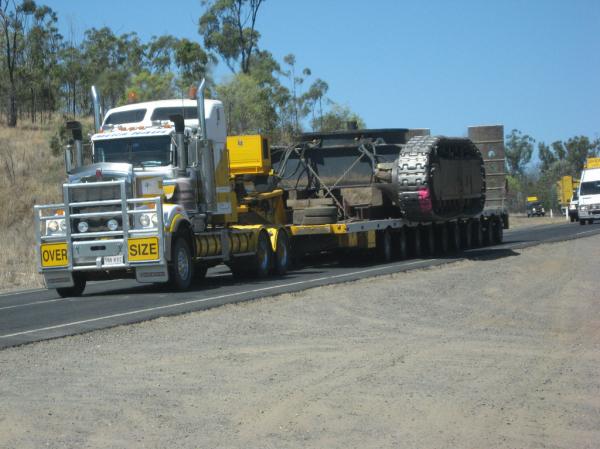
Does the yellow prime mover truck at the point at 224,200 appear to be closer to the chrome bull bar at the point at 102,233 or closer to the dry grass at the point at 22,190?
the chrome bull bar at the point at 102,233

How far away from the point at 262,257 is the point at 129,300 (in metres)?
5.37

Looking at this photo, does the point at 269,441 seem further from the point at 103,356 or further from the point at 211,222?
the point at 211,222

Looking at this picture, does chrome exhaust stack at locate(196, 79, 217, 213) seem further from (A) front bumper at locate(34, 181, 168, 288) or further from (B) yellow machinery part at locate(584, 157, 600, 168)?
(B) yellow machinery part at locate(584, 157, 600, 168)

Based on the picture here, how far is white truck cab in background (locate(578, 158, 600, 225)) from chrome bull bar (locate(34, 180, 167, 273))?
1497 inches

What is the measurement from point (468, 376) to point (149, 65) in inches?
2763

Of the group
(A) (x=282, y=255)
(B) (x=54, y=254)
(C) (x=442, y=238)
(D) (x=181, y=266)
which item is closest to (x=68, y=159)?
(B) (x=54, y=254)

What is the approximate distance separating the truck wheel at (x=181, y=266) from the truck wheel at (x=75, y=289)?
1.71 metres

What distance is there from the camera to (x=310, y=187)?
1123 inches

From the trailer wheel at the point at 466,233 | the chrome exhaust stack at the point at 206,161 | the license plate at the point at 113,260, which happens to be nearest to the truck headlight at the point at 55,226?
the license plate at the point at 113,260

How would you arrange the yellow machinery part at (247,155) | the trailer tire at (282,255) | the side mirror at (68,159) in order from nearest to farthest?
the side mirror at (68,159), the trailer tire at (282,255), the yellow machinery part at (247,155)

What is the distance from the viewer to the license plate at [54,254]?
19.5 metres

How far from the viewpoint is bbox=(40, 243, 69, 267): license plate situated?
63.9 ft

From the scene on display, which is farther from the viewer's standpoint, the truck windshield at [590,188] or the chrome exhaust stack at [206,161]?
the truck windshield at [590,188]

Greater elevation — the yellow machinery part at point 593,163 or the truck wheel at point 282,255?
the yellow machinery part at point 593,163
